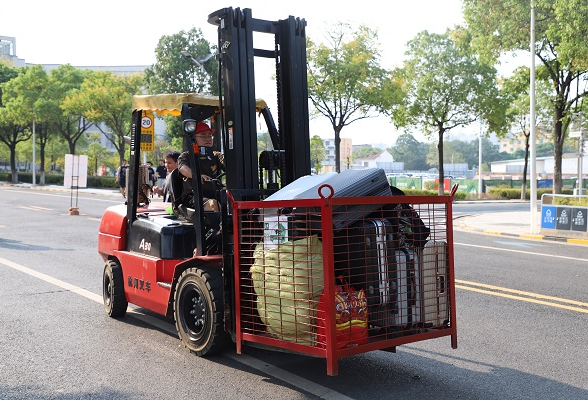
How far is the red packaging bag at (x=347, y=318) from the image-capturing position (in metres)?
4.53

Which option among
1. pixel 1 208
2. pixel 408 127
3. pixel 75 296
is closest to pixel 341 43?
pixel 408 127

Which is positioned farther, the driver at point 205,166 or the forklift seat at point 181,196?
the forklift seat at point 181,196

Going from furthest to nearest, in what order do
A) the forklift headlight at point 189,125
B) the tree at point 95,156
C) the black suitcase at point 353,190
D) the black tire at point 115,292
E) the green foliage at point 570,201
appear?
the tree at point 95,156 → the green foliage at point 570,201 → the black tire at point 115,292 → the forklift headlight at point 189,125 → the black suitcase at point 353,190

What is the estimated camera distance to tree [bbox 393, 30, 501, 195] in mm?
40906

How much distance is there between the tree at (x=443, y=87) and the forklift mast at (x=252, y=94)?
117 feet

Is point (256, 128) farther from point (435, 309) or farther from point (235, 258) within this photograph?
point (435, 309)

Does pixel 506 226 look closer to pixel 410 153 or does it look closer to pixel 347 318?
pixel 347 318

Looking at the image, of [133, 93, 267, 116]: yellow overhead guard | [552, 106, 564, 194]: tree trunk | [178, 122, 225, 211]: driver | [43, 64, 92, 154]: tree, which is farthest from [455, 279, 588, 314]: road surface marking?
[43, 64, 92, 154]: tree

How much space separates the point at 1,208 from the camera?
27.1 m

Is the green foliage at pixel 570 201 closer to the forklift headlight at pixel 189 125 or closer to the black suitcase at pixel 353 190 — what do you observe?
the black suitcase at pixel 353 190

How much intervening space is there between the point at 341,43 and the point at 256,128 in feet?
108

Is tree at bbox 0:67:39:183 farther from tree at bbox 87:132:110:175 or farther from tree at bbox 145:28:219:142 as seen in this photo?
tree at bbox 145:28:219:142

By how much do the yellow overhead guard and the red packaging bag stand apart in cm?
256

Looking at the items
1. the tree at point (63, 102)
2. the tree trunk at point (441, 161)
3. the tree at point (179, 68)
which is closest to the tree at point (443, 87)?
the tree trunk at point (441, 161)
